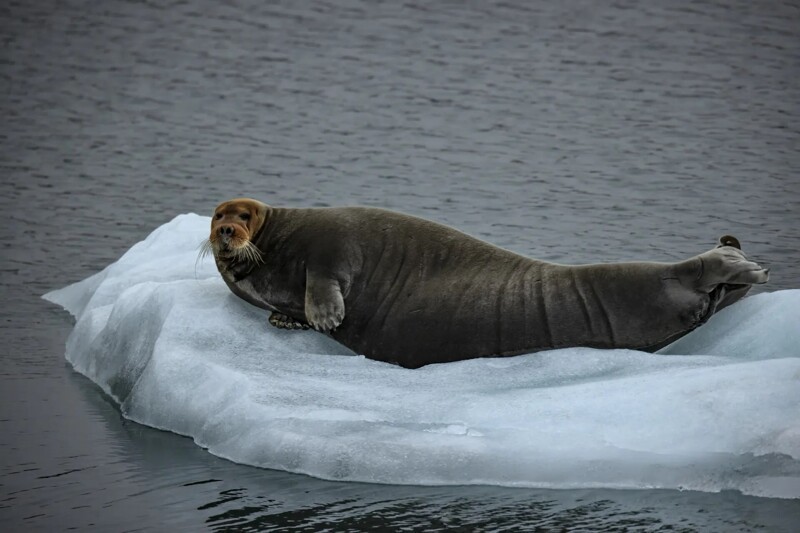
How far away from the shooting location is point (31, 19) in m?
23.2

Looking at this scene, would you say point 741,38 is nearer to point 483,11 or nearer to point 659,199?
point 483,11

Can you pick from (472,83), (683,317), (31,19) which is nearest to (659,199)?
(472,83)

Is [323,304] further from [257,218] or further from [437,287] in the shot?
[257,218]

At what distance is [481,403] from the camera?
632cm

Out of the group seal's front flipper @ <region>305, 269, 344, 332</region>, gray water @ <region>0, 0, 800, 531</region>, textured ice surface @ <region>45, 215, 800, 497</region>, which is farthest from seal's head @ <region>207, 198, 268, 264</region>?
gray water @ <region>0, 0, 800, 531</region>

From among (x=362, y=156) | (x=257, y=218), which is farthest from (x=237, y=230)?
(x=362, y=156)

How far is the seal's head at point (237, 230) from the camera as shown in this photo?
7.33 meters

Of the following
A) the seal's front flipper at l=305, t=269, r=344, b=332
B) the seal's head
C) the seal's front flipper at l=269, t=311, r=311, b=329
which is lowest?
the seal's front flipper at l=269, t=311, r=311, b=329

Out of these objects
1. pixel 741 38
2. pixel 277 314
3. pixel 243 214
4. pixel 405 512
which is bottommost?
pixel 405 512

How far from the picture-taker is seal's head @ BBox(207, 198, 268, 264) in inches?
289

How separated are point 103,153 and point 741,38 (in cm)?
1088

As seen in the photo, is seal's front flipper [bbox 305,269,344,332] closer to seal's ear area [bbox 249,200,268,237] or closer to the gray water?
seal's ear area [bbox 249,200,268,237]

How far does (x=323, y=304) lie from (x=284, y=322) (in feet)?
1.21

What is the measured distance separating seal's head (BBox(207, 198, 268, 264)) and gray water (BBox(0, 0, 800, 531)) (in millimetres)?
1084
